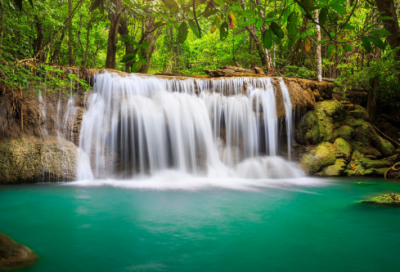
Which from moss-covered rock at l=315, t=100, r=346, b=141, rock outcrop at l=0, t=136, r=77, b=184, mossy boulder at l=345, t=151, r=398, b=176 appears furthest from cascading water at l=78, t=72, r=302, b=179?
mossy boulder at l=345, t=151, r=398, b=176

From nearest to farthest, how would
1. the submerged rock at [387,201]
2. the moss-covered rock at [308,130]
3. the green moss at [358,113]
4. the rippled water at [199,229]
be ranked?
the rippled water at [199,229]
the submerged rock at [387,201]
the moss-covered rock at [308,130]
the green moss at [358,113]

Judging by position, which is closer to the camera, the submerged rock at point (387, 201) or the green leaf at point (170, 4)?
the green leaf at point (170, 4)

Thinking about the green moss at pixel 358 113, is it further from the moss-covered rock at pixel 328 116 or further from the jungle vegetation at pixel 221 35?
the jungle vegetation at pixel 221 35

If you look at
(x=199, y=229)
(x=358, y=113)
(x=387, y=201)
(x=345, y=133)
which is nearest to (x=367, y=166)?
(x=345, y=133)

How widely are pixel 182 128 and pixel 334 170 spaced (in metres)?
5.72

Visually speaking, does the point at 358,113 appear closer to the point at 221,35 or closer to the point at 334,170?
the point at 334,170

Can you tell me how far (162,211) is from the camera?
5.35 meters

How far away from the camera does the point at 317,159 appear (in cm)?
1024

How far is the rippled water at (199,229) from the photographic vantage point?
130 inches

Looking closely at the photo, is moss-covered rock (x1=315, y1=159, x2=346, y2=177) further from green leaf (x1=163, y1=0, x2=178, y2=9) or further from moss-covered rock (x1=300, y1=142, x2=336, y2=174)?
green leaf (x1=163, y1=0, x2=178, y2=9)

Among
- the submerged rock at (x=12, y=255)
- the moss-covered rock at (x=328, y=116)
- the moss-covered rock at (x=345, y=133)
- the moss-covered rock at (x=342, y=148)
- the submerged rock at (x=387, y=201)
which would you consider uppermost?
the moss-covered rock at (x=328, y=116)

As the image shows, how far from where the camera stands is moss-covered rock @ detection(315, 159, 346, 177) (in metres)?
9.96

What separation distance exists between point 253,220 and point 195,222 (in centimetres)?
105

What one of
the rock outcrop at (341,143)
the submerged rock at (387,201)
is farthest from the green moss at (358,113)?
the submerged rock at (387,201)
